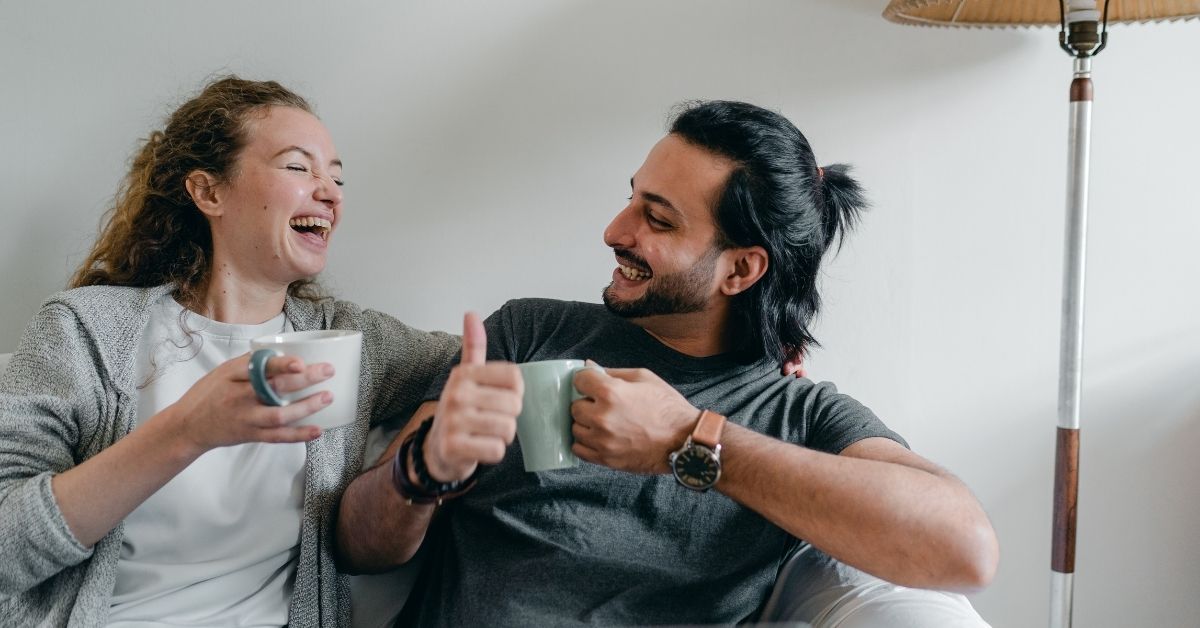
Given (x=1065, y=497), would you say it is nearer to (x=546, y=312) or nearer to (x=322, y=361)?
(x=546, y=312)

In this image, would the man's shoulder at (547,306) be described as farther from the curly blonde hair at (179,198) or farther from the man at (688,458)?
the curly blonde hair at (179,198)

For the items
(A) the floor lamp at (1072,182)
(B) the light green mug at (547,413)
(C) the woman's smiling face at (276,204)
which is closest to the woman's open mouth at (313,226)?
(C) the woman's smiling face at (276,204)

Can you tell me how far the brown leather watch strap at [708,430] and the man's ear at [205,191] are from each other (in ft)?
2.59

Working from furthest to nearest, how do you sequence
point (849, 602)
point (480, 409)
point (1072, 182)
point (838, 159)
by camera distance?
point (838, 159) < point (1072, 182) < point (849, 602) < point (480, 409)

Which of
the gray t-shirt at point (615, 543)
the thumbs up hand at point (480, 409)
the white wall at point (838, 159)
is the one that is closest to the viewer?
the thumbs up hand at point (480, 409)

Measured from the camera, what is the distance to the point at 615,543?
1.24m

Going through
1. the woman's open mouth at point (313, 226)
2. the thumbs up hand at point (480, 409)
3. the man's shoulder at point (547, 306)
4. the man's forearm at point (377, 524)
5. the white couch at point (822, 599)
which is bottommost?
the white couch at point (822, 599)

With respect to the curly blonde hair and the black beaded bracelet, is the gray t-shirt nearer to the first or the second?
the black beaded bracelet

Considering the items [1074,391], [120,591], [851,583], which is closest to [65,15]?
[120,591]

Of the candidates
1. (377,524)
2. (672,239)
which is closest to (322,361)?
(377,524)

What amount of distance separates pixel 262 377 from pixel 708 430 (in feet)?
1.66

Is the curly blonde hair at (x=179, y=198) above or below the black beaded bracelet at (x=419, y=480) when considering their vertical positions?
above

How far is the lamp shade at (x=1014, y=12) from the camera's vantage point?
1.44 meters

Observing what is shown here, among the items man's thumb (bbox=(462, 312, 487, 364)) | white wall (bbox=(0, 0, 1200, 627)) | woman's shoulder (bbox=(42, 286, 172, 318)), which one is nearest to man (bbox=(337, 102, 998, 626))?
man's thumb (bbox=(462, 312, 487, 364))
